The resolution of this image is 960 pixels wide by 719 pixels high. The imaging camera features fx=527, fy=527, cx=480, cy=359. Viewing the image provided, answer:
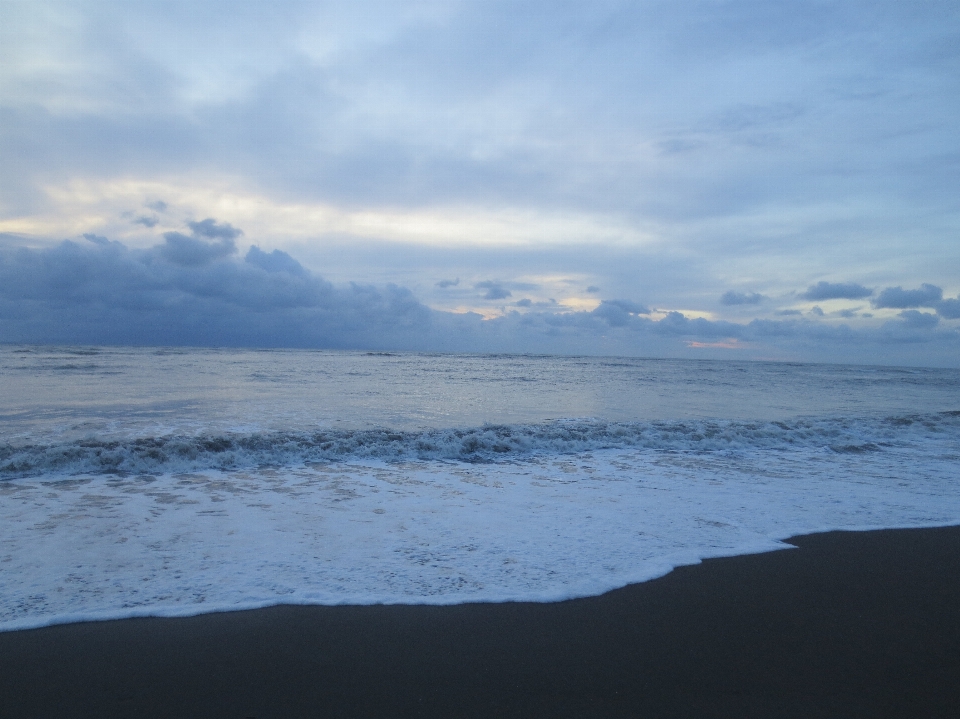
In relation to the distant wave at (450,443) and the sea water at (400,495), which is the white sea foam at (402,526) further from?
the distant wave at (450,443)

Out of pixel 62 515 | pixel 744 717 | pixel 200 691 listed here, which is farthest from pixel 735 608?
pixel 62 515

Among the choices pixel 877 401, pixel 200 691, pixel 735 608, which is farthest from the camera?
pixel 877 401

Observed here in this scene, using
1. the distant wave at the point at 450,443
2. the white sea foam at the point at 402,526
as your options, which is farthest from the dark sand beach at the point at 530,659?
the distant wave at the point at 450,443

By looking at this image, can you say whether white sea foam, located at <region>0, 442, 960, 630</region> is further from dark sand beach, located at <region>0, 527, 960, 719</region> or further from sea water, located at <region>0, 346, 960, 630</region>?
dark sand beach, located at <region>0, 527, 960, 719</region>

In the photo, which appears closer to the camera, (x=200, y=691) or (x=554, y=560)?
(x=200, y=691)

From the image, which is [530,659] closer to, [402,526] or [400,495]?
[402,526]

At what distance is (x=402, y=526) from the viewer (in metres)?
5.86

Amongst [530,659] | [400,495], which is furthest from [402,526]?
[530,659]

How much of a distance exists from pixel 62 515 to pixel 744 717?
7.03 meters

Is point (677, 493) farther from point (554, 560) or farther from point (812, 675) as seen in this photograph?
point (812, 675)

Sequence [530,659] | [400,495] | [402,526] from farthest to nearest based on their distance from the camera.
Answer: [400,495] → [402,526] → [530,659]

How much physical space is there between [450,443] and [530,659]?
25.5 feet

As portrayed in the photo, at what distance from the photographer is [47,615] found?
379 centimetres

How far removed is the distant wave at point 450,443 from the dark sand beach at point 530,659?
5.83 metres
